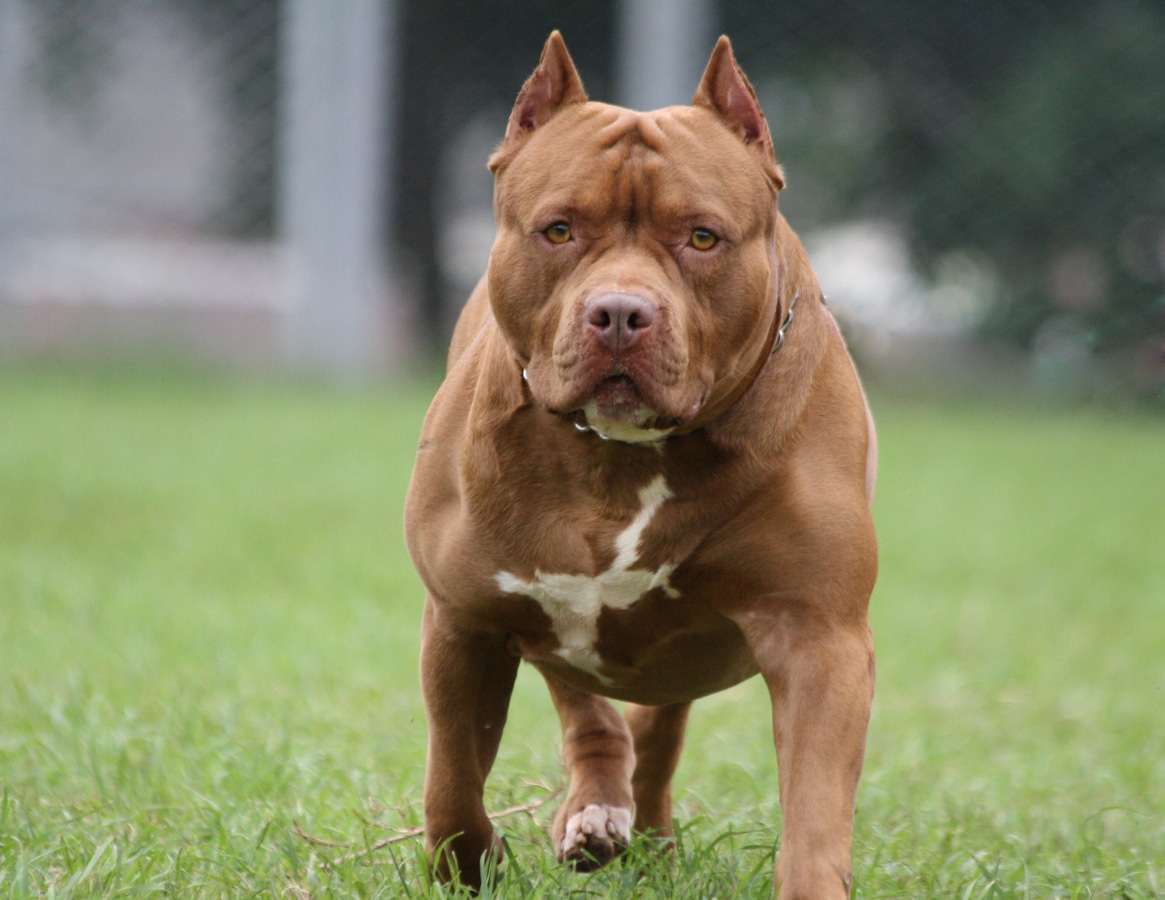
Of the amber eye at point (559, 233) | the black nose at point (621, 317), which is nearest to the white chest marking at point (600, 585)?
the black nose at point (621, 317)

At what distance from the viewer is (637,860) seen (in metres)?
3.18

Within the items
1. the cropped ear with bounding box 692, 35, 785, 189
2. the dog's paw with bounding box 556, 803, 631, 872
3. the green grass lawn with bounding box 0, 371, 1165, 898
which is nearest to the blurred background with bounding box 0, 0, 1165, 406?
Answer: the green grass lawn with bounding box 0, 371, 1165, 898

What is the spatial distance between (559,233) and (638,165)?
0.56 feet

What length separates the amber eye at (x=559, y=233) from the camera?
2672mm

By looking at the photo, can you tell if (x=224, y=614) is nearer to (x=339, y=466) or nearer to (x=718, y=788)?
(x=718, y=788)

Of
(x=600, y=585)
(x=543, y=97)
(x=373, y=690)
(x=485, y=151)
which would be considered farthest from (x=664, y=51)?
(x=600, y=585)

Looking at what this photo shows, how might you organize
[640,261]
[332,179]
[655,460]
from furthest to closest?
1. [332,179]
2. [655,460]
3. [640,261]

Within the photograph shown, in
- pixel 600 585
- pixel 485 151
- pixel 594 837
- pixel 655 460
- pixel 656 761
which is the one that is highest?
pixel 485 151

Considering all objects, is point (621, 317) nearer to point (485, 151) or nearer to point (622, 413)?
point (622, 413)

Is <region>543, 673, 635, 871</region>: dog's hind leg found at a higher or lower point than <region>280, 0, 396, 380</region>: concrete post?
lower

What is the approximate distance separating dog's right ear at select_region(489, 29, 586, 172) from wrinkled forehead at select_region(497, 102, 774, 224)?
0.04 m

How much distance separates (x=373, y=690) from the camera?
4773mm

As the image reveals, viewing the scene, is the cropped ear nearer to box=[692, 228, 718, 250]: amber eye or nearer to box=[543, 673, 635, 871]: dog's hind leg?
box=[692, 228, 718, 250]: amber eye

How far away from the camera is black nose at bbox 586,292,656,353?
248 cm
